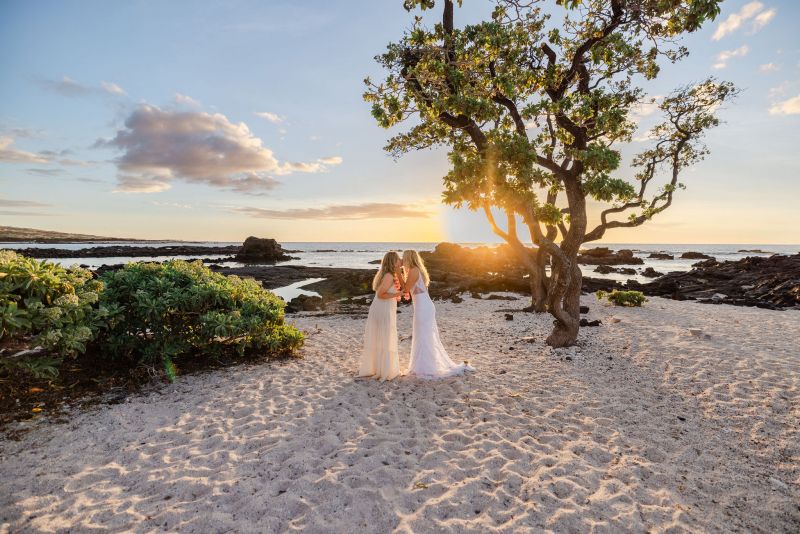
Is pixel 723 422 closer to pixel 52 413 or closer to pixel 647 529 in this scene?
pixel 647 529

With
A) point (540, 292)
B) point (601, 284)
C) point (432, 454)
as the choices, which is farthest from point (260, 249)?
point (432, 454)

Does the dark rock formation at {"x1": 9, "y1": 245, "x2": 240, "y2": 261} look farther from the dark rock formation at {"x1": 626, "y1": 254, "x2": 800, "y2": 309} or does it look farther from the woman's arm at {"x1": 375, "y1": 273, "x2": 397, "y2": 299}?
the dark rock formation at {"x1": 626, "y1": 254, "x2": 800, "y2": 309}

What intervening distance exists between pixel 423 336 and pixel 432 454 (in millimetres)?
3347

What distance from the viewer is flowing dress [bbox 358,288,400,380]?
789cm

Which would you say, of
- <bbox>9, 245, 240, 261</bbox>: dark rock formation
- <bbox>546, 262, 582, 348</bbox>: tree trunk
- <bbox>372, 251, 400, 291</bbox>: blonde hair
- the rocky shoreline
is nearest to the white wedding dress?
<bbox>372, 251, 400, 291</bbox>: blonde hair

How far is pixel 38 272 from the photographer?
6.08 m

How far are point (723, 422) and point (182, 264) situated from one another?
1129cm

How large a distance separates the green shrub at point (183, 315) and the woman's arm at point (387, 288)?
3.36 meters

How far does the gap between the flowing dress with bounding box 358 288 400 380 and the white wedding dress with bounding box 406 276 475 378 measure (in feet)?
1.61

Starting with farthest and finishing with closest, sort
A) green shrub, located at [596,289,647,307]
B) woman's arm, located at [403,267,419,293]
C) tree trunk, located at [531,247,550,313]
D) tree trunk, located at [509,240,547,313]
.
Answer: green shrub, located at [596,289,647,307], tree trunk, located at [531,247,550,313], tree trunk, located at [509,240,547,313], woman's arm, located at [403,267,419,293]

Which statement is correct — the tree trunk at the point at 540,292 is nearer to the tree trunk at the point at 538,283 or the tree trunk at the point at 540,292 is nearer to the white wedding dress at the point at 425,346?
the tree trunk at the point at 538,283

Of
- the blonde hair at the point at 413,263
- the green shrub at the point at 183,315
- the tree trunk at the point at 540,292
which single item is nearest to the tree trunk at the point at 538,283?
the tree trunk at the point at 540,292

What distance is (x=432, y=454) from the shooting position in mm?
5016

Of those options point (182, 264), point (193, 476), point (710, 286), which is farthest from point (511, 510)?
point (710, 286)
